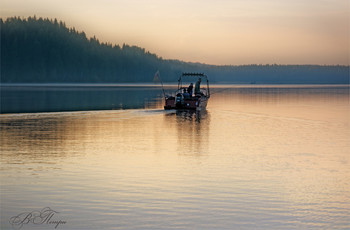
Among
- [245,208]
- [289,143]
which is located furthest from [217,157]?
[245,208]

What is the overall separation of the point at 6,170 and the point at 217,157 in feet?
29.6

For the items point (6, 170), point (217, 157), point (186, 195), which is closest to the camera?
point (186, 195)

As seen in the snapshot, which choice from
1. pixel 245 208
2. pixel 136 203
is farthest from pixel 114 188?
pixel 245 208

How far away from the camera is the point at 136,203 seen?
13.8 meters

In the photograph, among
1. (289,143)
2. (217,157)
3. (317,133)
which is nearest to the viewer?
(217,157)

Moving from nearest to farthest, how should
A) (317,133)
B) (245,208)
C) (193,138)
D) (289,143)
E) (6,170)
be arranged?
(245,208), (6,170), (289,143), (193,138), (317,133)

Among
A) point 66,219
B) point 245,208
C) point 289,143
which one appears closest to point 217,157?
point 289,143

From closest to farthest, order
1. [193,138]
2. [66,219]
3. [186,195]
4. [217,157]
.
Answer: [66,219], [186,195], [217,157], [193,138]

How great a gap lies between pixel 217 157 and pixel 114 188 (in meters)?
7.54

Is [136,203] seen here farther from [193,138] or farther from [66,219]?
[193,138]

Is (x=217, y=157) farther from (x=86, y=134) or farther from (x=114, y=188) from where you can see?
(x=86, y=134)

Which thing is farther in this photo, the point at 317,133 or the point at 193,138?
the point at 317,133

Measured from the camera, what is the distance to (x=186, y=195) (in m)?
14.9

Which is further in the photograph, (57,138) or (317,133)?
(317,133)
